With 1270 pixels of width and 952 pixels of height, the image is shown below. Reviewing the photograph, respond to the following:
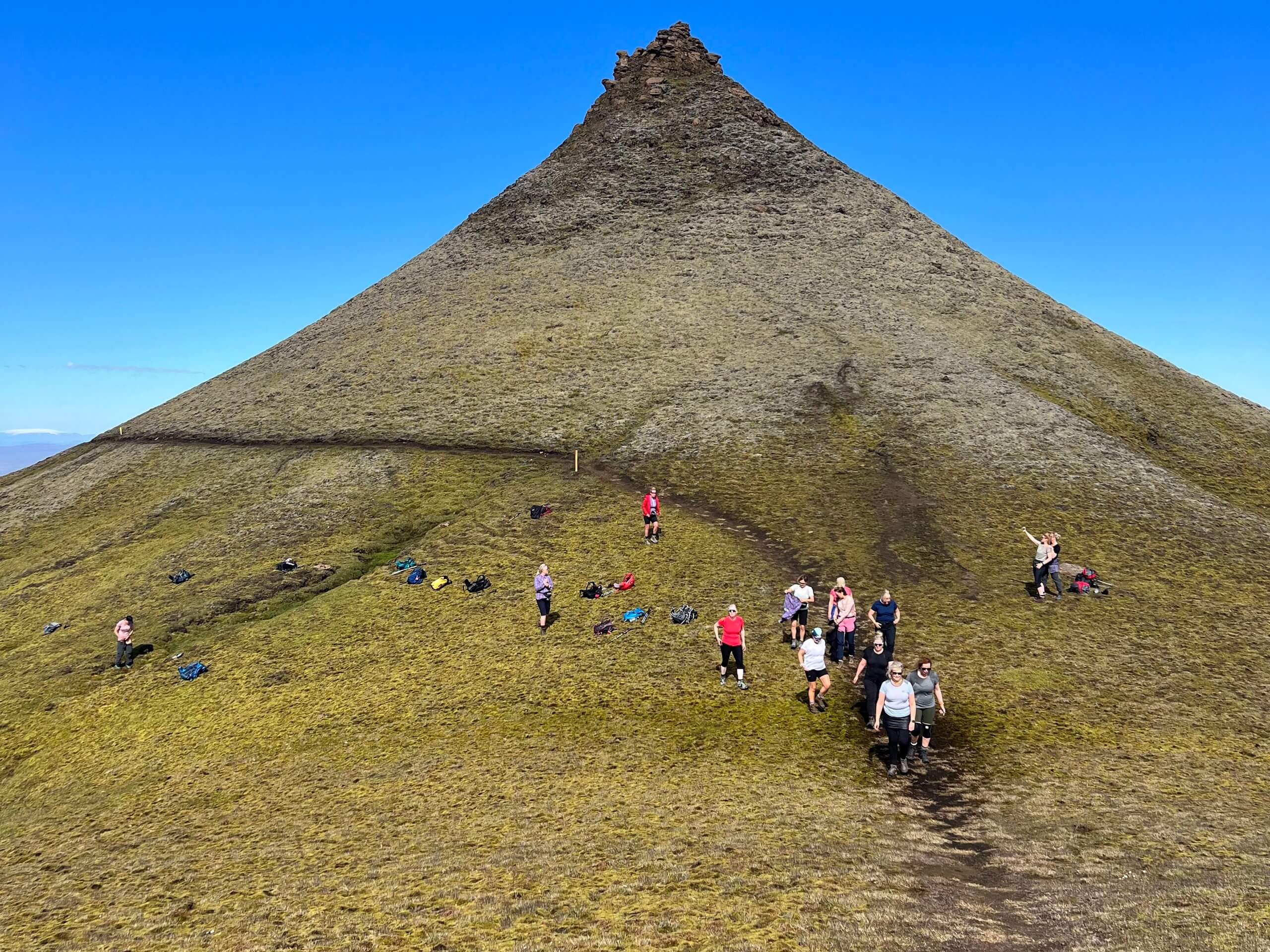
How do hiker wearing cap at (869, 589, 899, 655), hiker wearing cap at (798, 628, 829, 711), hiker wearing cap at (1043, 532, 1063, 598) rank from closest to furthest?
hiker wearing cap at (798, 628, 829, 711) < hiker wearing cap at (869, 589, 899, 655) < hiker wearing cap at (1043, 532, 1063, 598)

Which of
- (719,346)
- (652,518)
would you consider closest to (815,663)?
(652,518)

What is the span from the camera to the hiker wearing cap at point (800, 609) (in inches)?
1096

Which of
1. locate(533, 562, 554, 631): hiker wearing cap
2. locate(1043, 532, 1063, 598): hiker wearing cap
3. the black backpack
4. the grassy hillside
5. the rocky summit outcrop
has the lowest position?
the grassy hillside

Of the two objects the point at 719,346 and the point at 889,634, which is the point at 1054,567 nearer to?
the point at 889,634

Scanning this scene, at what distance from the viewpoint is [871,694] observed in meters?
21.6

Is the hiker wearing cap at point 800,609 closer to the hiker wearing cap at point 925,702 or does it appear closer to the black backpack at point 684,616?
the black backpack at point 684,616

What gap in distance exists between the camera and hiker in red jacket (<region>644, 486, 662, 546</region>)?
38250 mm

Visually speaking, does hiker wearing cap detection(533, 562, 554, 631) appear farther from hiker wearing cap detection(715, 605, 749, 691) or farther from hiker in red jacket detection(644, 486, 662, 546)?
hiker in red jacket detection(644, 486, 662, 546)

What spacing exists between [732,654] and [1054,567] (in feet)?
55.4

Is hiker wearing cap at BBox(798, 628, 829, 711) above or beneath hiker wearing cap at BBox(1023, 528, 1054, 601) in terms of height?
beneath

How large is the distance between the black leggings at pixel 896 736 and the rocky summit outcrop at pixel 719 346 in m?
33.4

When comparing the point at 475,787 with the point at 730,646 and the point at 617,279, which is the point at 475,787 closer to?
the point at 730,646

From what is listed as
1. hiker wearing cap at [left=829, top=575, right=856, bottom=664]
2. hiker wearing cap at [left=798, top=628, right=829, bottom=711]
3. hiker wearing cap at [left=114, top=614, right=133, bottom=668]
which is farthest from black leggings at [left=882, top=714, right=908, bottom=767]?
hiker wearing cap at [left=114, top=614, right=133, bottom=668]

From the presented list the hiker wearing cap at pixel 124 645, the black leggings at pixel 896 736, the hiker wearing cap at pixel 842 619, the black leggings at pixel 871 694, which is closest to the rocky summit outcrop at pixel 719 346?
the hiker wearing cap at pixel 842 619
